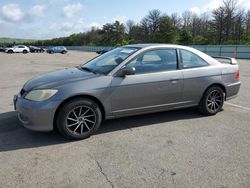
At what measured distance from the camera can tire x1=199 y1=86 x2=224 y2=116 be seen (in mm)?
5492

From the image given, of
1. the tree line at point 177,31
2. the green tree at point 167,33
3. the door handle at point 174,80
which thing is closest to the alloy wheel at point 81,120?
the door handle at point 174,80

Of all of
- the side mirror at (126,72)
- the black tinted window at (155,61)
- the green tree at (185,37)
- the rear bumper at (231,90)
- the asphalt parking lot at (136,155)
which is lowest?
the asphalt parking lot at (136,155)

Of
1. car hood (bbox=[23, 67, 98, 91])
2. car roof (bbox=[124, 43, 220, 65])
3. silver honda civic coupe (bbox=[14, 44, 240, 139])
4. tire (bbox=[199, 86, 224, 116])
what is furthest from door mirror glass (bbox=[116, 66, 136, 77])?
tire (bbox=[199, 86, 224, 116])

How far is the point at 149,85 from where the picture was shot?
4.77m

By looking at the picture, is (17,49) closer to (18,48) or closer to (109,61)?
(18,48)

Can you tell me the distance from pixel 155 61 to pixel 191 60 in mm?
841

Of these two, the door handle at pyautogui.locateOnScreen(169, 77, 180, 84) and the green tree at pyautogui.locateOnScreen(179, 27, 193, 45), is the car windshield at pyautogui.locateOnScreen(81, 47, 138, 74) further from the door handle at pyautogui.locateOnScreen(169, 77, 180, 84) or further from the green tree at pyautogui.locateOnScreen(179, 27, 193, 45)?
the green tree at pyautogui.locateOnScreen(179, 27, 193, 45)

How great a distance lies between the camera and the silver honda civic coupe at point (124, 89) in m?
4.17

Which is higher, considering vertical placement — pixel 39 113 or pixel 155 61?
pixel 155 61

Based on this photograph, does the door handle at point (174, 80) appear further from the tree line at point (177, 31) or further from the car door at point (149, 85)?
the tree line at point (177, 31)

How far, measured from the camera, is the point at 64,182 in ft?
10.1

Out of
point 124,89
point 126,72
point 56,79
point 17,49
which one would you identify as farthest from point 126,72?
point 17,49

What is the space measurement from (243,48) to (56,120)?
94.2 ft

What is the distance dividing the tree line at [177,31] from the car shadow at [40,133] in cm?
3942
